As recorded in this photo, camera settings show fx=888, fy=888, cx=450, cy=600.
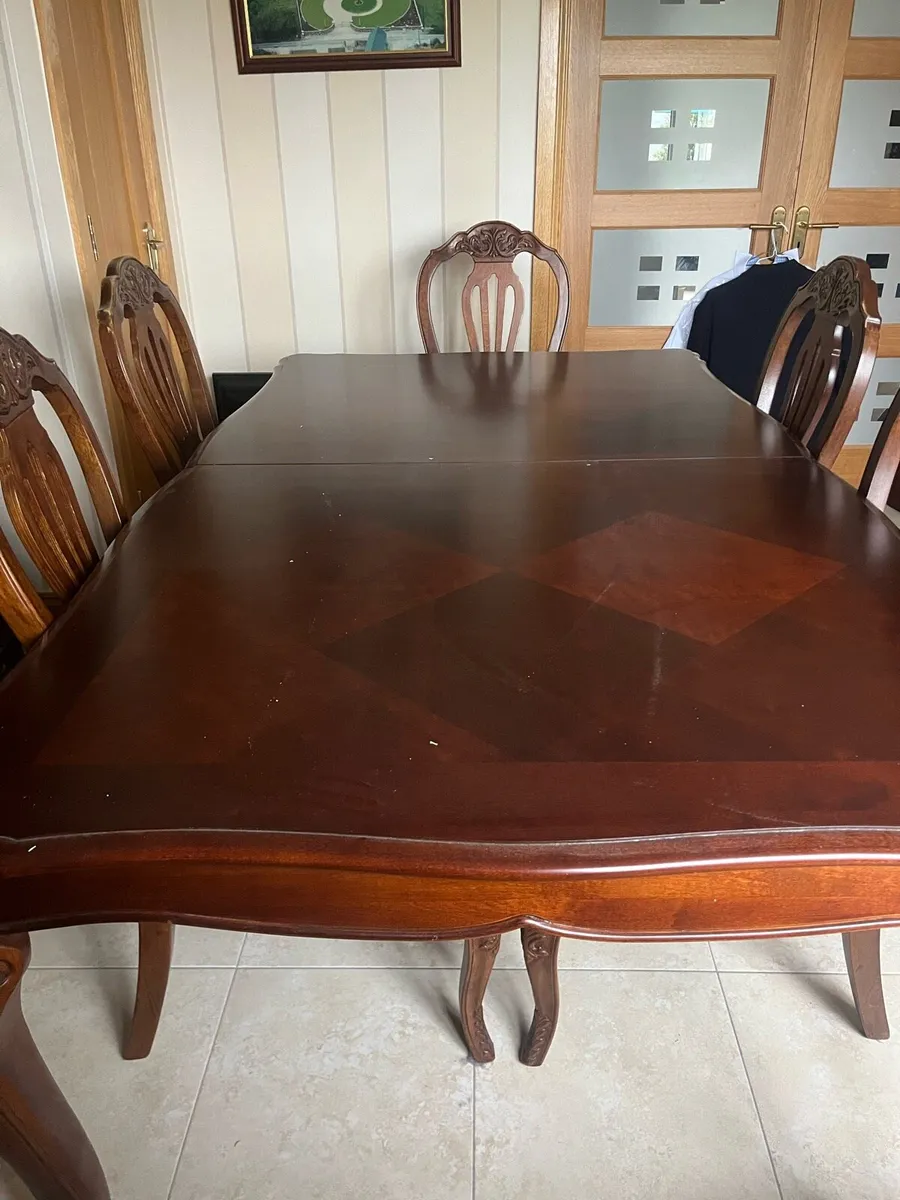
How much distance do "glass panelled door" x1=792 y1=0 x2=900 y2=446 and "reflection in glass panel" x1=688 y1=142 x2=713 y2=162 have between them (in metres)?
0.31

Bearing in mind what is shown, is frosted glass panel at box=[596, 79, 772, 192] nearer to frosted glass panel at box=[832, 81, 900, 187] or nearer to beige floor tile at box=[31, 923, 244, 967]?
frosted glass panel at box=[832, 81, 900, 187]

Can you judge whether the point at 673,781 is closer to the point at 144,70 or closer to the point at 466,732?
the point at 466,732

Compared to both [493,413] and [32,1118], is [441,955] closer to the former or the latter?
[32,1118]

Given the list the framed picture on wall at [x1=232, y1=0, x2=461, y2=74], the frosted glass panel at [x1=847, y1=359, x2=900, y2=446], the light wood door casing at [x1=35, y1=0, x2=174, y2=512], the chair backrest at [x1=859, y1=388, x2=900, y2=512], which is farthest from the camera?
the frosted glass panel at [x1=847, y1=359, x2=900, y2=446]

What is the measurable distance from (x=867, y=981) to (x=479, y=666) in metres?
0.87

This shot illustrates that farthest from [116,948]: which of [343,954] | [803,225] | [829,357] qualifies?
[803,225]

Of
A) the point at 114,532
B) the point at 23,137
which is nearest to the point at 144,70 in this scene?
the point at 23,137

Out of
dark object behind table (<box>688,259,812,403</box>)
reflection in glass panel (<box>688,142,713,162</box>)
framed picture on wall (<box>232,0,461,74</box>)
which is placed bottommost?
dark object behind table (<box>688,259,812,403</box>)

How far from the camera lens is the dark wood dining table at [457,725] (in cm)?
A: 67

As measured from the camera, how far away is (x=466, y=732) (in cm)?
78

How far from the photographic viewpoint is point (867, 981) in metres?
1.30

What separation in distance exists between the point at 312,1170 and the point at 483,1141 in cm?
23

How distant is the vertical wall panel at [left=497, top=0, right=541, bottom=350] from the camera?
278cm

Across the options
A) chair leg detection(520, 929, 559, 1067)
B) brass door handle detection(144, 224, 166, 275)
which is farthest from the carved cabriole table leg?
brass door handle detection(144, 224, 166, 275)
